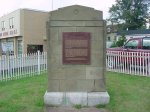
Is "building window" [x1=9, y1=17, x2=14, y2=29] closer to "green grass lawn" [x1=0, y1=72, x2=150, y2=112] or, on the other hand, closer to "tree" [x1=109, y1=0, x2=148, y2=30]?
"tree" [x1=109, y1=0, x2=148, y2=30]

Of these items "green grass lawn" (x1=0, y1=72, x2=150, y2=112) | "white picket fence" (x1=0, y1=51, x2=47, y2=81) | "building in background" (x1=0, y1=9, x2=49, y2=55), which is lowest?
"green grass lawn" (x1=0, y1=72, x2=150, y2=112)

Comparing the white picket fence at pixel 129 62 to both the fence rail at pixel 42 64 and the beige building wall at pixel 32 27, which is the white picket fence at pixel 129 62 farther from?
the beige building wall at pixel 32 27

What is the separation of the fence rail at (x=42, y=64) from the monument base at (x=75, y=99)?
17.5ft

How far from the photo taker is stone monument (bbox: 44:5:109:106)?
8.08 meters

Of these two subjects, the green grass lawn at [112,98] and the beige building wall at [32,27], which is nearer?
the green grass lawn at [112,98]

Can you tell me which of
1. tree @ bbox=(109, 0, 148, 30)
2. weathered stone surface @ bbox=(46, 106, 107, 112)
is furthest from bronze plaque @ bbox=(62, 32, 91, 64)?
tree @ bbox=(109, 0, 148, 30)

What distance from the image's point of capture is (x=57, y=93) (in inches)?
321

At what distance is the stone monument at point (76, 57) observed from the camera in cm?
808

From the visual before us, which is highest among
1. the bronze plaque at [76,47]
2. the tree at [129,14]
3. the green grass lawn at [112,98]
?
the tree at [129,14]

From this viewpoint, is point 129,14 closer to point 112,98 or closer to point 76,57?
point 112,98

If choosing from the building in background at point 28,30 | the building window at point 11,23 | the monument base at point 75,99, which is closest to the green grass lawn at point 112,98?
the monument base at point 75,99

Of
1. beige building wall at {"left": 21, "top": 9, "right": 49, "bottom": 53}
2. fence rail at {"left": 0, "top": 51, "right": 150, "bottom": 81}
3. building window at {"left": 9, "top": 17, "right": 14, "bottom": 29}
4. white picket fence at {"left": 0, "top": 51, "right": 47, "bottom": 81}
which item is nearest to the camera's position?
fence rail at {"left": 0, "top": 51, "right": 150, "bottom": 81}

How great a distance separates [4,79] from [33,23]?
2942 cm

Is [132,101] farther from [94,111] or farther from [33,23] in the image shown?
[33,23]
